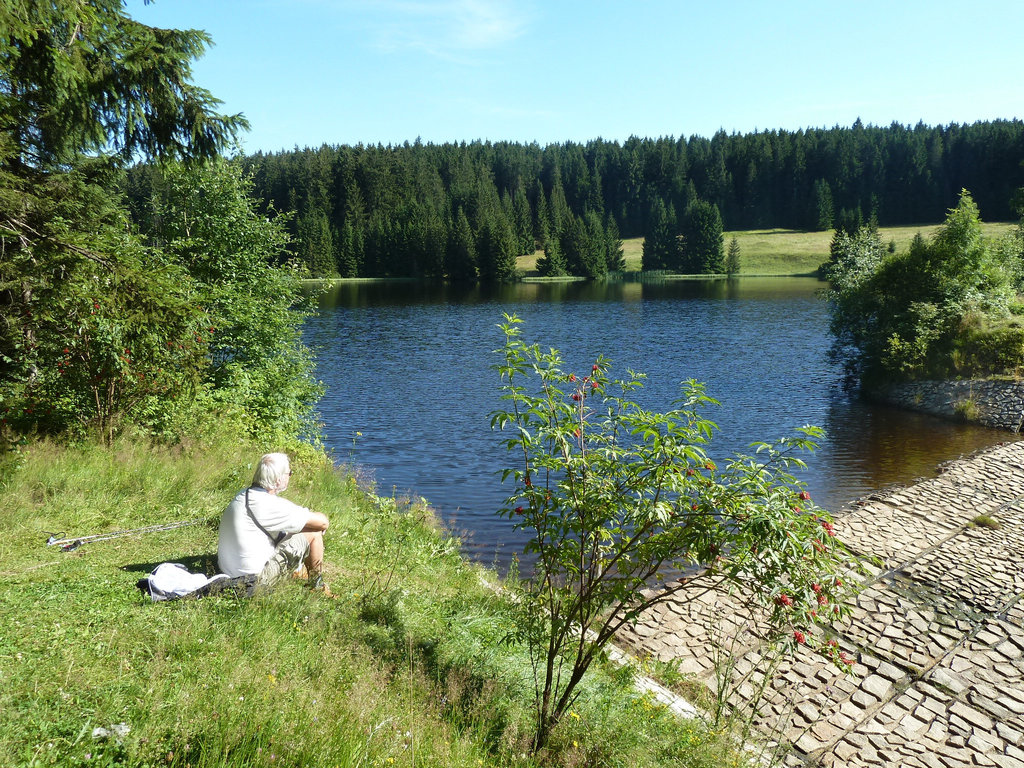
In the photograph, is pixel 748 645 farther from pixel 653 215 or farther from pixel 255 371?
pixel 653 215

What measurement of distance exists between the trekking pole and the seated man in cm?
195

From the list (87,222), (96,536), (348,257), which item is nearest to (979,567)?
(96,536)

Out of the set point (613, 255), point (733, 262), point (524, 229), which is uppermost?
point (524, 229)

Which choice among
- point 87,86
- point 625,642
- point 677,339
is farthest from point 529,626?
point 677,339

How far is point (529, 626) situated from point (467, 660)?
0.92 meters

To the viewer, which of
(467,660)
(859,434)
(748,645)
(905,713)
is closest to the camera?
(467,660)

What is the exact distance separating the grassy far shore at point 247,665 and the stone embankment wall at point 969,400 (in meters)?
20.5

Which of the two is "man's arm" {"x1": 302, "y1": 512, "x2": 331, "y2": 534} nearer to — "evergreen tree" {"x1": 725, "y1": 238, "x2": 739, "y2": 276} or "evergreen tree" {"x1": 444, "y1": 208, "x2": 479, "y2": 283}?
"evergreen tree" {"x1": 444, "y1": 208, "x2": 479, "y2": 283}

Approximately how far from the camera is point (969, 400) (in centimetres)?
2289

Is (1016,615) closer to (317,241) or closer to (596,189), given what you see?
(317,241)

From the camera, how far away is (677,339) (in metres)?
41.3

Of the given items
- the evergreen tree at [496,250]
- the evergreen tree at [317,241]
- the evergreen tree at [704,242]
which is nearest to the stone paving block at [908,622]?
Result: the evergreen tree at [496,250]

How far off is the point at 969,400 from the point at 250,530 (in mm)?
24443

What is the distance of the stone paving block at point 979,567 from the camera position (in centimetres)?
966
